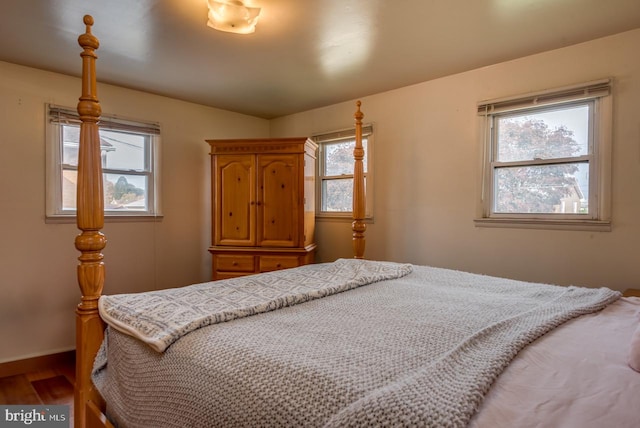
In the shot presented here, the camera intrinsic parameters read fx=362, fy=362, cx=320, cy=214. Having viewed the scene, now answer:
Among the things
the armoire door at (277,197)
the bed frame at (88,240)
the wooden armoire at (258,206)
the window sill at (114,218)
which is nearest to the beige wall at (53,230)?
the window sill at (114,218)

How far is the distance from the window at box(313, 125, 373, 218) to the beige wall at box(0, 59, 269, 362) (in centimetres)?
134

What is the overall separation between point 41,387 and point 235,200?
195cm

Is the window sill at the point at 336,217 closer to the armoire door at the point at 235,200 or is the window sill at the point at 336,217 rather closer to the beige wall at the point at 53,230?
the armoire door at the point at 235,200

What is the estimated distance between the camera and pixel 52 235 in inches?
112

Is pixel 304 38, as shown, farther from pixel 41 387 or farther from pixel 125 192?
pixel 41 387

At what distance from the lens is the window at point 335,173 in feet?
12.2

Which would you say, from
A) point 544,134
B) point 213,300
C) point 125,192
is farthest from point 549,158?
point 125,192

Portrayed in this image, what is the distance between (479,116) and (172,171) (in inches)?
110

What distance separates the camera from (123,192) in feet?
10.7

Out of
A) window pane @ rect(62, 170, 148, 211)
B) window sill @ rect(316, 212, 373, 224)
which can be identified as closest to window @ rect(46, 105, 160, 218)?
window pane @ rect(62, 170, 148, 211)

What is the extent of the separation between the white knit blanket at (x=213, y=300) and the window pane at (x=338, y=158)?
6.43ft

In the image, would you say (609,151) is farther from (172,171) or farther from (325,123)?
(172,171)

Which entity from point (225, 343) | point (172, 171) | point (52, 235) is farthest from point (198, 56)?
point (225, 343)

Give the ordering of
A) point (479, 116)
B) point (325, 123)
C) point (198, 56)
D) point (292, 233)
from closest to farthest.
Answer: point (198, 56) < point (479, 116) < point (292, 233) < point (325, 123)
